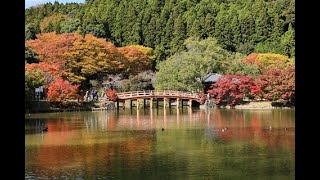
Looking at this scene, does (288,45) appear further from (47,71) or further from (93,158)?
(93,158)

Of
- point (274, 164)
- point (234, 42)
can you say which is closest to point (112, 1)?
point (234, 42)

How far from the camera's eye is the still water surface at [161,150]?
32.2 ft

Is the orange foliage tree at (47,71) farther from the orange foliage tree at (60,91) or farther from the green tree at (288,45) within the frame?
the green tree at (288,45)

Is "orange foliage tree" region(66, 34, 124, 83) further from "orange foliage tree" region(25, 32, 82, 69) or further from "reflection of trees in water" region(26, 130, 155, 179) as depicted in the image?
"reflection of trees in water" region(26, 130, 155, 179)

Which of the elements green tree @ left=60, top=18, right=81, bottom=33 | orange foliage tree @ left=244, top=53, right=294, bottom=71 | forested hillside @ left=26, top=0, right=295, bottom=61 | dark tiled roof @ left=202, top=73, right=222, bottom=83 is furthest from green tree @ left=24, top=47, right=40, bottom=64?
orange foliage tree @ left=244, top=53, right=294, bottom=71

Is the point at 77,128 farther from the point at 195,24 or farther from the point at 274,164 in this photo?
the point at 195,24

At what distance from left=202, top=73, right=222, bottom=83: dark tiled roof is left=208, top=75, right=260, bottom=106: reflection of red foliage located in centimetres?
86

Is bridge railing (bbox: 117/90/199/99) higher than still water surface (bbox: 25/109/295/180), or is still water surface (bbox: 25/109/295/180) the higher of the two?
bridge railing (bbox: 117/90/199/99)

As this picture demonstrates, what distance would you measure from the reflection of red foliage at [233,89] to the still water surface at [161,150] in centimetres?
956

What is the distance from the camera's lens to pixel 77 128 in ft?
61.6

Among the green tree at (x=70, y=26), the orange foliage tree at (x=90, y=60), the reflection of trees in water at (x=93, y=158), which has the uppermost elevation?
the green tree at (x=70, y=26)

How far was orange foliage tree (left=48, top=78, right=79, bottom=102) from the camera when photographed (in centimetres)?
2716

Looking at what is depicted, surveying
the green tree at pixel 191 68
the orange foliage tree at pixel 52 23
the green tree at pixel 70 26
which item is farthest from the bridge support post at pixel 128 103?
the orange foliage tree at pixel 52 23

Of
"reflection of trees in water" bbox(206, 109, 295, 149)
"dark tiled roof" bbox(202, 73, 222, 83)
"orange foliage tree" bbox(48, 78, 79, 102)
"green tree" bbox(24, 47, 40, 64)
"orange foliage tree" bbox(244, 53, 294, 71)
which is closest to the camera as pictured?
"reflection of trees in water" bbox(206, 109, 295, 149)
